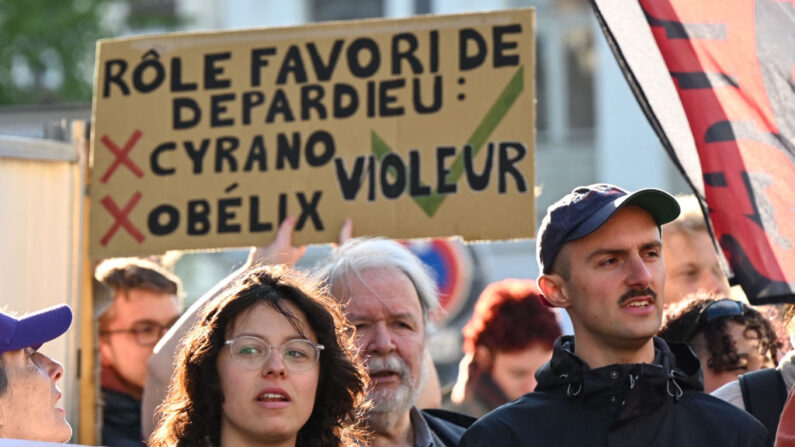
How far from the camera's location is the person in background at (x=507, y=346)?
5500mm

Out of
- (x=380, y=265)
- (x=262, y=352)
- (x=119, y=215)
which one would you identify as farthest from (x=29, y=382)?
(x=119, y=215)

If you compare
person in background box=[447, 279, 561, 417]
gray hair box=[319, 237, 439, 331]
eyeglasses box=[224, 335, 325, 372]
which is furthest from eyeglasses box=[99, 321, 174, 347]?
eyeglasses box=[224, 335, 325, 372]

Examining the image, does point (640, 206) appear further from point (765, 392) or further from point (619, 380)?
point (765, 392)

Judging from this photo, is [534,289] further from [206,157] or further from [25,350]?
[25,350]

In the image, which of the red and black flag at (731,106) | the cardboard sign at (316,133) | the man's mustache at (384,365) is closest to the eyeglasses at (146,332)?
the cardboard sign at (316,133)

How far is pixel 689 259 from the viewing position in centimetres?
526

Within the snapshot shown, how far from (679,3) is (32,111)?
2996 millimetres

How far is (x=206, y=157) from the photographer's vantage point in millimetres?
5176

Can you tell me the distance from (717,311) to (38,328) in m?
1.94

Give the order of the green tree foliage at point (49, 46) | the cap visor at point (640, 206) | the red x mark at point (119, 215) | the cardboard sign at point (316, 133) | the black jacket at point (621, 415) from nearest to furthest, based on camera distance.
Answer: the black jacket at point (621, 415) < the cap visor at point (640, 206) < the cardboard sign at point (316, 133) < the red x mark at point (119, 215) < the green tree foliage at point (49, 46)

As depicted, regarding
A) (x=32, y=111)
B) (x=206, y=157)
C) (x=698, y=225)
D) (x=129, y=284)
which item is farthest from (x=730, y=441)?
(x=32, y=111)

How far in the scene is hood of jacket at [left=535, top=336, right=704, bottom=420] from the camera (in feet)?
10.7

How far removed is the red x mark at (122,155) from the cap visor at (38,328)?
1.62m

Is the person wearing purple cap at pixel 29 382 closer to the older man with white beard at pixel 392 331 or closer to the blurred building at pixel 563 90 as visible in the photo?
the older man with white beard at pixel 392 331
